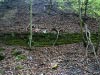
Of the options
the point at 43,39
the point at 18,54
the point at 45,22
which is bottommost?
the point at 18,54

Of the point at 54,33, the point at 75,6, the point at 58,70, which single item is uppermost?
the point at 75,6

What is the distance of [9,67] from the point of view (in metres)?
12.6

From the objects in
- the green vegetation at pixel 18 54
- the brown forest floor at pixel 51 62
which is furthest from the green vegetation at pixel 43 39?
the green vegetation at pixel 18 54

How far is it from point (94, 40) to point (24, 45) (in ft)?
17.6

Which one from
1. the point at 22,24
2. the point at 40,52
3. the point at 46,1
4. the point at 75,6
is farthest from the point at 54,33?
the point at 46,1

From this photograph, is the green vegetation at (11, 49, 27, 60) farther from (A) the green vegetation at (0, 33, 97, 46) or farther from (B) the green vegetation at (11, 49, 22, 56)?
(A) the green vegetation at (0, 33, 97, 46)

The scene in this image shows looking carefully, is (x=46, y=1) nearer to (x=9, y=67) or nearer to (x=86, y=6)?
(x=86, y=6)

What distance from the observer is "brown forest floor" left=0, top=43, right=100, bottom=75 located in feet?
39.5

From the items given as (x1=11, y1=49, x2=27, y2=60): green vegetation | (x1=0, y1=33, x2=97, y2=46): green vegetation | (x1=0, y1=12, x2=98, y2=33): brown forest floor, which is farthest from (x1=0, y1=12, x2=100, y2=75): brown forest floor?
(x1=0, y1=12, x2=98, y2=33): brown forest floor

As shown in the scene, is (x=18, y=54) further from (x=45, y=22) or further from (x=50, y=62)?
(x=45, y=22)

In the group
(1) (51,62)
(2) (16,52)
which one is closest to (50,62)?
(1) (51,62)

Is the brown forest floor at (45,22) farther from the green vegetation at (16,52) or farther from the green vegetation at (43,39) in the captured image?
the green vegetation at (16,52)

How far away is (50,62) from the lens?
519 inches

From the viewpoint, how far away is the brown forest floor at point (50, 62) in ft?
39.5
